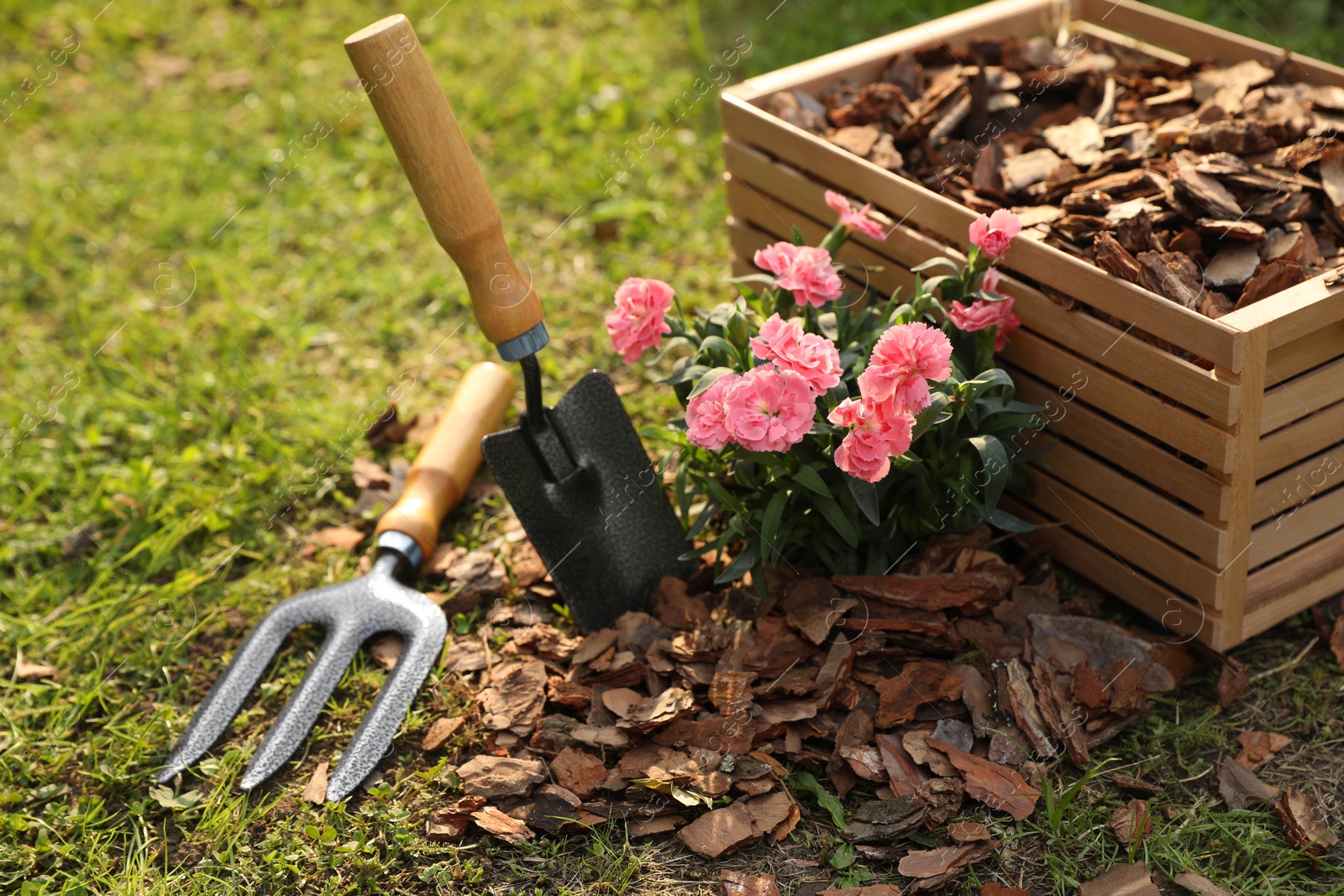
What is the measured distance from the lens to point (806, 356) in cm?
196

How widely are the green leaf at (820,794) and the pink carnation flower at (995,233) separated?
1.02 metres

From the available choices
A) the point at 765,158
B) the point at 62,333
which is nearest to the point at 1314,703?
the point at 765,158

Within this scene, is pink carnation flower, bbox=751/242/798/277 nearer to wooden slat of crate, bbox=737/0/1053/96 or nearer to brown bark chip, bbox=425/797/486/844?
wooden slat of crate, bbox=737/0/1053/96

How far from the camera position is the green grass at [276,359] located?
2.06 metres

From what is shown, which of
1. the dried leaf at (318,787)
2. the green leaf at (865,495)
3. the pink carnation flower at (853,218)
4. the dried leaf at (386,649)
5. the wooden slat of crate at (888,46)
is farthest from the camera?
the wooden slat of crate at (888,46)

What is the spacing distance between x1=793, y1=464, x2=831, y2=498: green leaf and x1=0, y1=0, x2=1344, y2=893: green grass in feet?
1.97

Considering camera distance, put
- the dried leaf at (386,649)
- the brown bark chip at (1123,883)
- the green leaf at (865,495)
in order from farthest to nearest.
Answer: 1. the dried leaf at (386,649)
2. the green leaf at (865,495)
3. the brown bark chip at (1123,883)

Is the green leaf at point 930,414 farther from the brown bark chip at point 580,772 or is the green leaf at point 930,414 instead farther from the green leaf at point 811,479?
the brown bark chip at point 580,772

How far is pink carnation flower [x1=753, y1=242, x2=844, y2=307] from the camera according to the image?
2191mm

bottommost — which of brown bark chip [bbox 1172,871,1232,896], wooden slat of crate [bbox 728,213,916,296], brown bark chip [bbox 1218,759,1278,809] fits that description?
brown bark chip [bbox 1218,759,1278,809]

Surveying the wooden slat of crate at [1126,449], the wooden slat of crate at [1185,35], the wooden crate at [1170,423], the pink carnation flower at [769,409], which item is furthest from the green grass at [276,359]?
the wooden slat of crate at [1185,35]

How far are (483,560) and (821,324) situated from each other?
3.07 feet

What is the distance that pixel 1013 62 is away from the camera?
2818 millimetres

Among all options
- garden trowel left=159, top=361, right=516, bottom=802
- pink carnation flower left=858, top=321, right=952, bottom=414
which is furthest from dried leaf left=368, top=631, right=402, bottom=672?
pink carnation flower left=858, top=321, right=952, bottom=414
